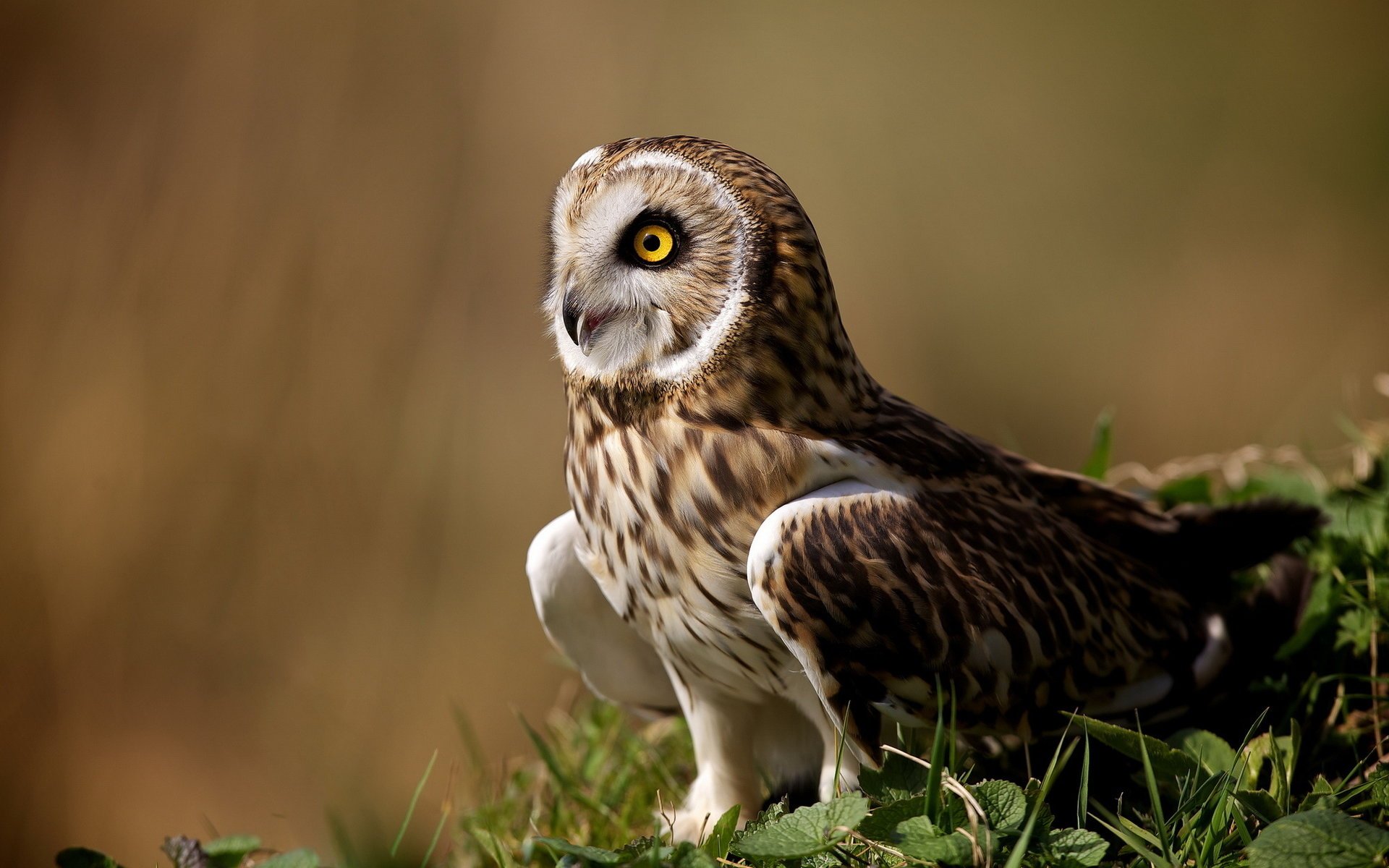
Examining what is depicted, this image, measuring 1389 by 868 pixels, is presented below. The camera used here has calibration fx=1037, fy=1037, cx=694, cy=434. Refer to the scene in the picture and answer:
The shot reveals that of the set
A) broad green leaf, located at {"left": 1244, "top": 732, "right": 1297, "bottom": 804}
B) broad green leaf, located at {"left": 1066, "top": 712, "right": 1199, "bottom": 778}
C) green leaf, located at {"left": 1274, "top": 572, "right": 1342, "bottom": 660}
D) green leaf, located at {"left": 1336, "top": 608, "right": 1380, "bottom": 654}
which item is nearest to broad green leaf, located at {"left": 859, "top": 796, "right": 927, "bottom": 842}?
broad green leaf, located at {"left": 1066, "top": 712, "right": 1199, "bottom": 778}

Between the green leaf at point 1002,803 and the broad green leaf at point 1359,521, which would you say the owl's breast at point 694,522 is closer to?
the green leaf at point 1002,803

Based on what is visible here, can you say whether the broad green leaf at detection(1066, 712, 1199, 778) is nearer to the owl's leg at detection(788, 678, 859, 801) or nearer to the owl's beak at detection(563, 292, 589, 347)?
the owl's leg at detection(788, 678, 859, 801)

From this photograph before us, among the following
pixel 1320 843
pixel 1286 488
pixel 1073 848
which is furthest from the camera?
pixel 1286 488

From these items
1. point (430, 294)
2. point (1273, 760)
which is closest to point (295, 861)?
point (1273, 760)

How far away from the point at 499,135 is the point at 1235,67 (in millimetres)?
4170

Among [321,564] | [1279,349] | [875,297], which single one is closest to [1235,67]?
[1279,349]

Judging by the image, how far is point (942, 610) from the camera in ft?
6.20

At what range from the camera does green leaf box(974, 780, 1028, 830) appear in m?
1.73

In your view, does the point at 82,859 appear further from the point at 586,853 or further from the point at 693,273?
the point at 693,273

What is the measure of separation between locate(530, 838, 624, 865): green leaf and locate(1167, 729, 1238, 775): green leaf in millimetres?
1120

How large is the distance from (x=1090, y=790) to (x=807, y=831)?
0.90m

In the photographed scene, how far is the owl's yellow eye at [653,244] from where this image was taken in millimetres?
2012

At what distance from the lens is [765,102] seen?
574 cm

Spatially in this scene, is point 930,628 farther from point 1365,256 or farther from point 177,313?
point 1365,256
